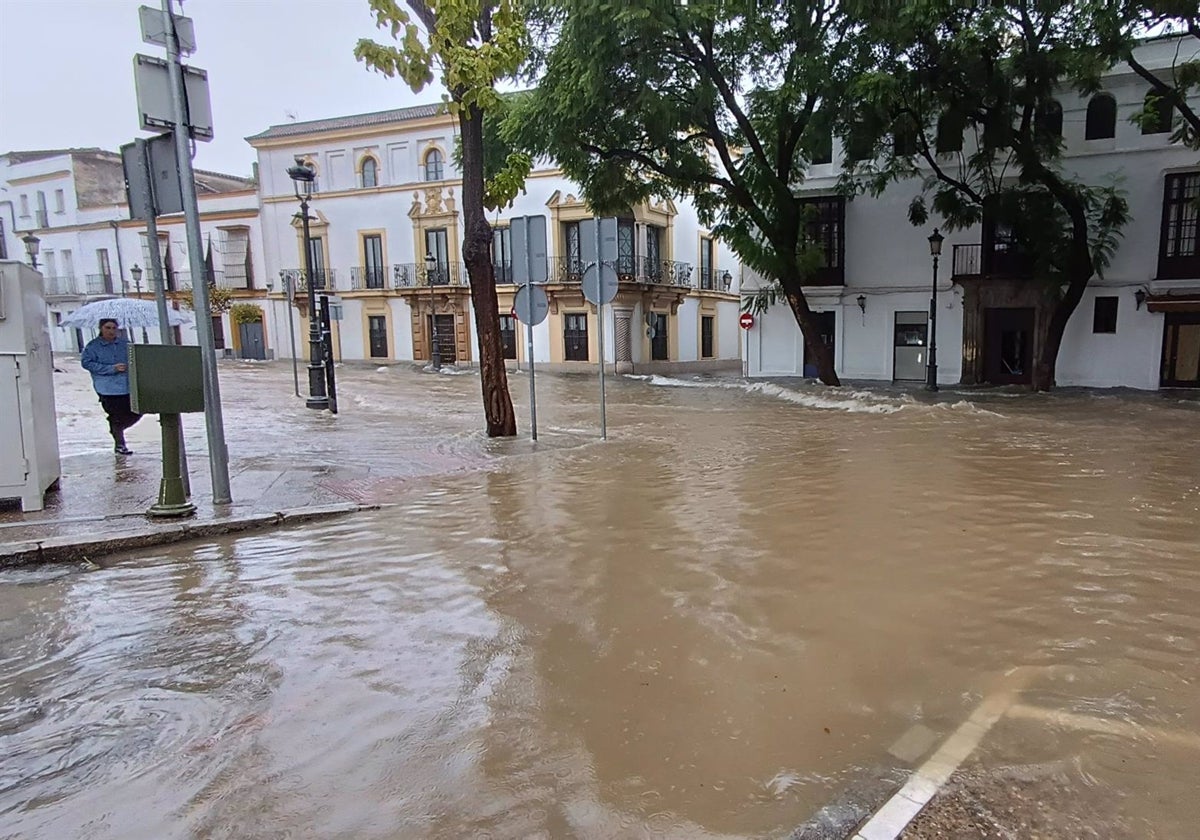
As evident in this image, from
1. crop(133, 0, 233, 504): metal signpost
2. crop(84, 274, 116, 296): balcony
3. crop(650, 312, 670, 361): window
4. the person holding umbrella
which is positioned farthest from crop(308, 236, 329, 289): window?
crop(133, 0, 233, 504): metal signpost

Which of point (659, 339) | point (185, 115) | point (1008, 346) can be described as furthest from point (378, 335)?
point (185, 115)

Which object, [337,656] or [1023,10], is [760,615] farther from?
[1023,10]

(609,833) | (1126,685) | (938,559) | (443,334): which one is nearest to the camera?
(609,833)

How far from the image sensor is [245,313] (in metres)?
38.3

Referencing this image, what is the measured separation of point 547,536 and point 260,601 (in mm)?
2165

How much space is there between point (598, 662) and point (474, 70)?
7018mm

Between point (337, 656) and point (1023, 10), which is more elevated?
point (1023, 10)

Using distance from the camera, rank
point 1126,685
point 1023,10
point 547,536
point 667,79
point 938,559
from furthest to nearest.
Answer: point 667,79
point 1023,10
point 547,536
point 938,559
point 1126,685

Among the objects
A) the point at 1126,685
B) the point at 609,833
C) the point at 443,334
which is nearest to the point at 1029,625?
the point at 1126,685

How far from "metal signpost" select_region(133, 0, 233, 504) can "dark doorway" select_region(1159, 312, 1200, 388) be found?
22.7 metres

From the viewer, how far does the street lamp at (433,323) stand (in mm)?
32062

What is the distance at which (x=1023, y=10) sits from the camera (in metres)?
15.3

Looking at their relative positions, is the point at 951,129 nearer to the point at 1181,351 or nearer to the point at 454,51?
the point at 1181,351

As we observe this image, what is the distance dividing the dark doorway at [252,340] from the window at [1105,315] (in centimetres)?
3589
